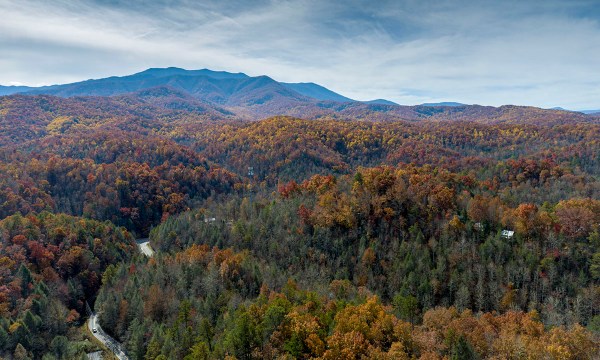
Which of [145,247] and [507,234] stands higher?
[507,234]

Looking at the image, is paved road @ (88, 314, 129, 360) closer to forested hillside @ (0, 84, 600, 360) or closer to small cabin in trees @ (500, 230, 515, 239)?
forested hillside @ (0, 84, 600, 360)

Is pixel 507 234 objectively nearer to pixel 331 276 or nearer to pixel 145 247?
pixel 331 276

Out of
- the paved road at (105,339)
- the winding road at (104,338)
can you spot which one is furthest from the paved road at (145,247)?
the paved road at (105,339)

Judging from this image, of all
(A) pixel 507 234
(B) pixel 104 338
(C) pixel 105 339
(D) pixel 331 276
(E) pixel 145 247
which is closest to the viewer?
(C) pixel 105 339

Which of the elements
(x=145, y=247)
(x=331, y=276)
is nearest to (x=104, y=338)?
(x=331, y=276)

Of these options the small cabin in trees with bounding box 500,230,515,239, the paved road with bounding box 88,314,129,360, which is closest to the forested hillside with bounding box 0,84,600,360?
the small cabin in trees with bounding box 500,230,515,239

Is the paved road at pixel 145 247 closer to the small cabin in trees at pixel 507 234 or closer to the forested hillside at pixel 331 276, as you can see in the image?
the forested hillside at pixel 331 276

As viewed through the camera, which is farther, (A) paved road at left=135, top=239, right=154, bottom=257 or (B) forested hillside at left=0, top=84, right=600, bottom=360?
(A) paved road at left=135, top=239, right=154, bottom=257

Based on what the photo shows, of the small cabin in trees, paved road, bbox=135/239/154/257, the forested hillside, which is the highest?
the small cabin in trees
